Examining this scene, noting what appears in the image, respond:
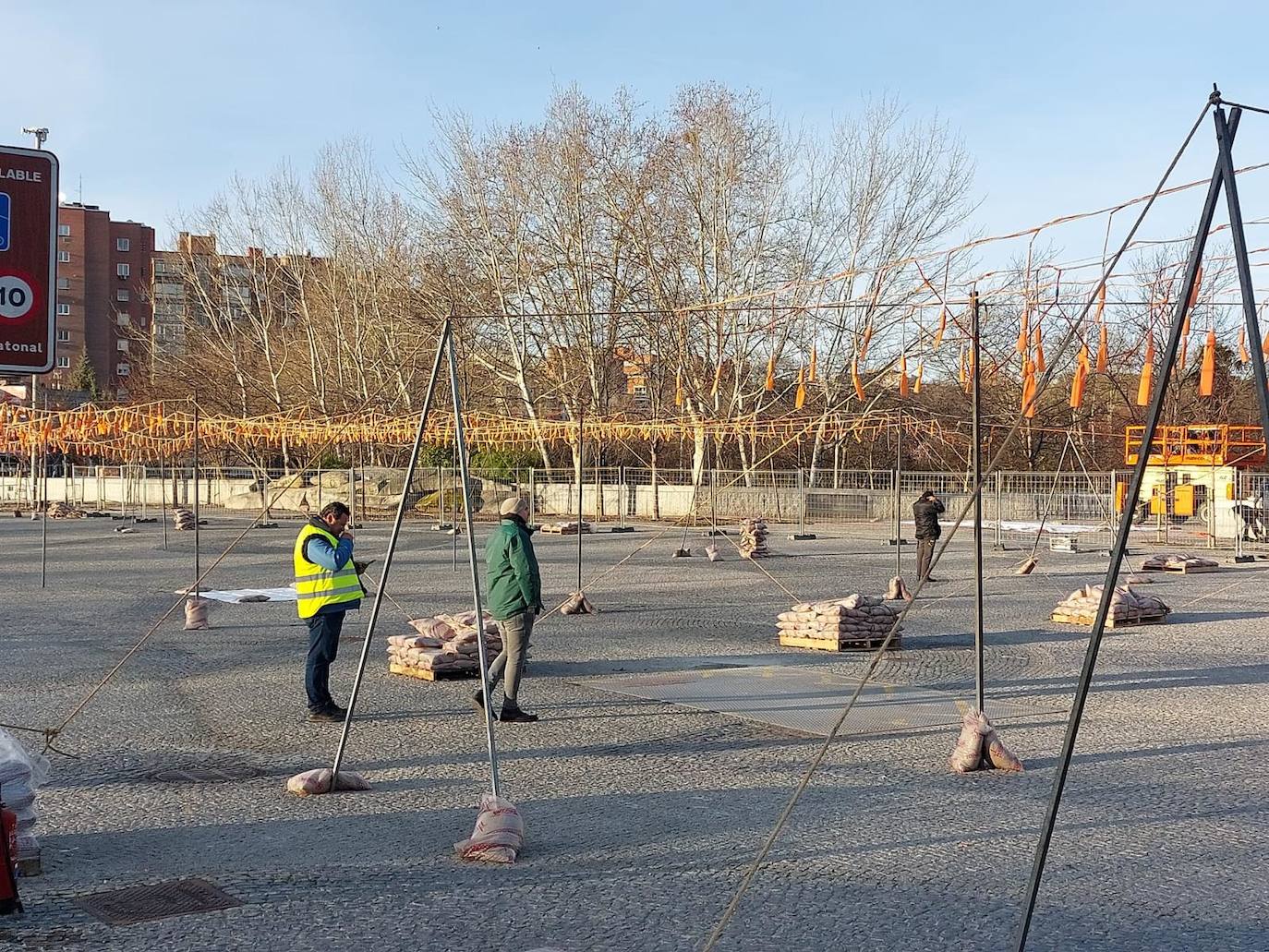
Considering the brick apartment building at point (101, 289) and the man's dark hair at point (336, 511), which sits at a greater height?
the brick apartment building at point (101, 289)

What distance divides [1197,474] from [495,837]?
35.0 m

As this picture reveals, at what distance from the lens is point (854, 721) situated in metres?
10.5

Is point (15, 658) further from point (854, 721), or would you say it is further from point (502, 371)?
point (502, 371)

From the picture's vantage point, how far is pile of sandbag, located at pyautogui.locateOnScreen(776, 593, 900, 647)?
14617 mm

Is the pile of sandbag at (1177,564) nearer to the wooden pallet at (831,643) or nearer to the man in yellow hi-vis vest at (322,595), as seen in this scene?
the wooden pallet at (831,643)

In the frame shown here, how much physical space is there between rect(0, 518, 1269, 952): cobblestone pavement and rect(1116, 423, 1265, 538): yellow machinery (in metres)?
20.1

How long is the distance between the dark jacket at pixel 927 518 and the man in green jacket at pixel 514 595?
493 inches

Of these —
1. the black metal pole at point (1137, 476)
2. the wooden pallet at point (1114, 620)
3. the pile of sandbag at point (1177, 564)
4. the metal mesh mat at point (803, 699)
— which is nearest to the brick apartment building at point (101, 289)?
the pile of sandbag at point (1177, 564)

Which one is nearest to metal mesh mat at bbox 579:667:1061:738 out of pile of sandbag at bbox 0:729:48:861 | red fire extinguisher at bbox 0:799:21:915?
pile of sandbag at bbox 0:729:48:861

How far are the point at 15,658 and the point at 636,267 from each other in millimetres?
37350

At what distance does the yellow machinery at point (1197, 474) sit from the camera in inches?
1346

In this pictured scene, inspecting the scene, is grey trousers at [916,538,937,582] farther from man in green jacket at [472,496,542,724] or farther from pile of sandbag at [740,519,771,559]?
man in green jacket at [472,496,542,724]

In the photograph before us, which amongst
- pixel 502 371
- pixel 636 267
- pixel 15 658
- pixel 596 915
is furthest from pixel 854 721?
pixel 502 371

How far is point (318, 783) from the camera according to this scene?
26.1 feet
